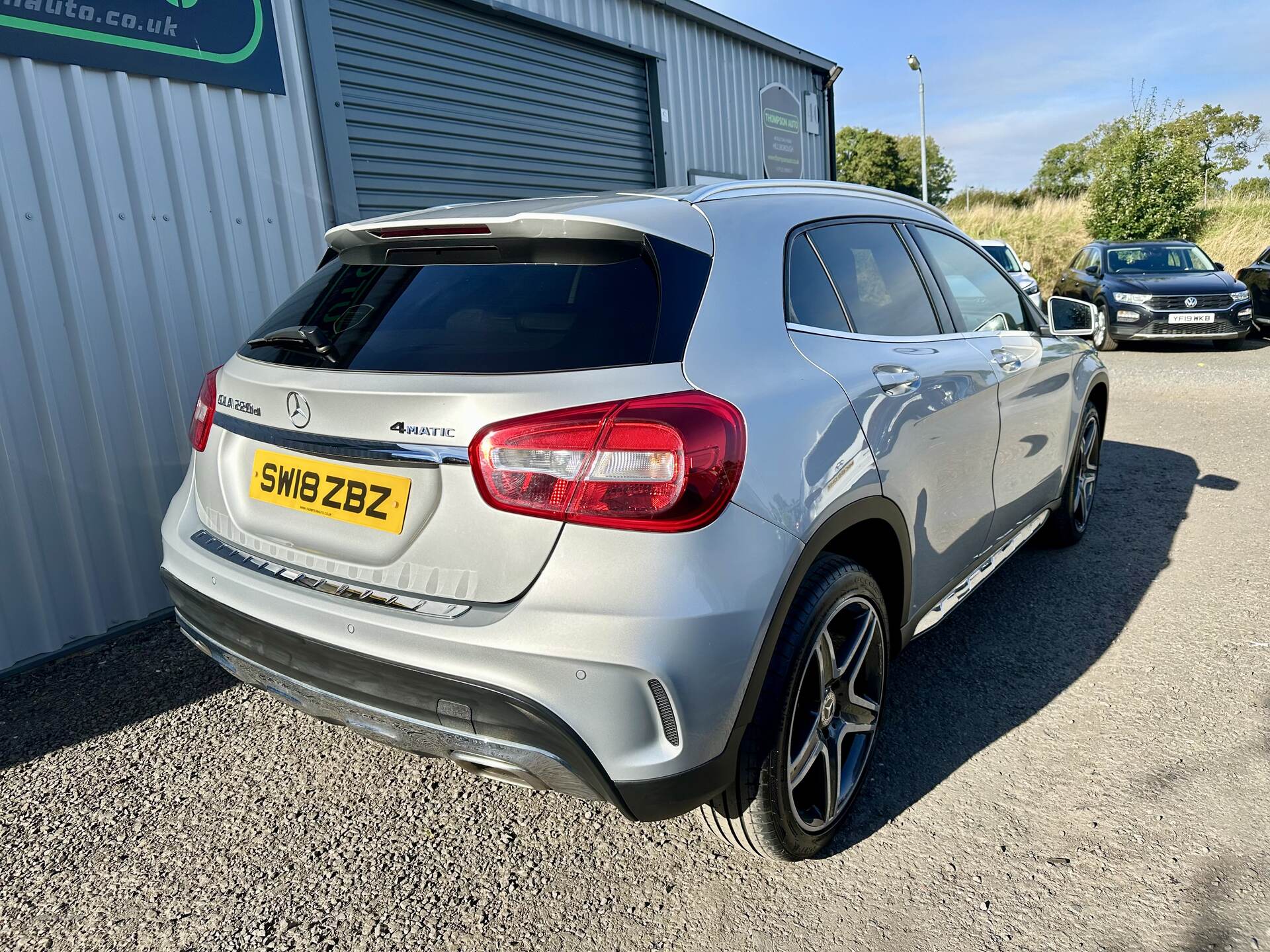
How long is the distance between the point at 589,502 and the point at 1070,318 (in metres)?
3.27

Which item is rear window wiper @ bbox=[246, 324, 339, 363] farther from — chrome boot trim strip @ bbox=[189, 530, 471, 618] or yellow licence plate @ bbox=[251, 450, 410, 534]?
chrome boot trim strip @ bbox=[189, 530, 471, 618]

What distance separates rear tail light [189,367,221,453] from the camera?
7.88 ft

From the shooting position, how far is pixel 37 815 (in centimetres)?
265

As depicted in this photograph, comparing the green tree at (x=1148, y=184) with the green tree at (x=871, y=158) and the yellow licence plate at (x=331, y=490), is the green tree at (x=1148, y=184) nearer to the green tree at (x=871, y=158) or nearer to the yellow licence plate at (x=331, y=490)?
the yellow licence plate at (x=331, y=490)

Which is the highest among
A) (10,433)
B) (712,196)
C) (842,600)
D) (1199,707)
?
(712,196)

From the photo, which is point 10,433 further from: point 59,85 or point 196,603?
point 196,603

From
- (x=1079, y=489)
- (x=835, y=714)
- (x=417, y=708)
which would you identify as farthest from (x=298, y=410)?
(x=1079, y=489)

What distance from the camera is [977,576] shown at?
3.25 m

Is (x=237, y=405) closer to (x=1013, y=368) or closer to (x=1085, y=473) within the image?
(x=1013, y=368)

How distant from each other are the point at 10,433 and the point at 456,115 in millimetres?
3896

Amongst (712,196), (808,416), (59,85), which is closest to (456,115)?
(59,85)

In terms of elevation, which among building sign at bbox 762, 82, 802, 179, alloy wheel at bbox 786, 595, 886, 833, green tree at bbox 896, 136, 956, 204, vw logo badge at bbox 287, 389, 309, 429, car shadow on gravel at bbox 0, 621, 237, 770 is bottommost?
car shadow on gravel at bbox 0, 621, 237, 770

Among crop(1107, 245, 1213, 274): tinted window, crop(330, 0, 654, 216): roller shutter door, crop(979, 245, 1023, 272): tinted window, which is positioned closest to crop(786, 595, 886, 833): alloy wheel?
crop(330, 0, 654, 216): roller shutter door

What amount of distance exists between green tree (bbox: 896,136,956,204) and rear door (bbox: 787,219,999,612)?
57.7 m
